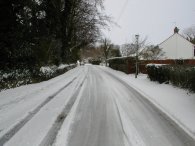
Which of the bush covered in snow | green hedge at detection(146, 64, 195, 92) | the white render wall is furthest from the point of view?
the white render wall

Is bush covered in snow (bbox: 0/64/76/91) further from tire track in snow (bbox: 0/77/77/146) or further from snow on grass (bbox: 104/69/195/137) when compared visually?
snow on grass (bbox: 104/69/195/137)

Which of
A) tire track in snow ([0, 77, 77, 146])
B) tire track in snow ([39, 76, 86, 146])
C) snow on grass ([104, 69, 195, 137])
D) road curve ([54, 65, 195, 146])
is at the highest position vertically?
tire track in snow ([0, 77, 77, 146])

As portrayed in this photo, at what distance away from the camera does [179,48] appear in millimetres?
46344

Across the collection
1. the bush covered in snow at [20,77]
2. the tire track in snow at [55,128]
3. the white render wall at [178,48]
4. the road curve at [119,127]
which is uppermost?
the white render wall at [178,48]

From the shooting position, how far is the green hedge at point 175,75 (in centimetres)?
1218

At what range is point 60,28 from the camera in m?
31.5

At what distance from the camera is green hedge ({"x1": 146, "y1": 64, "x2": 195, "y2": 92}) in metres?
12.2

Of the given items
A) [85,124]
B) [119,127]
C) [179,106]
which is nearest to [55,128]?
[85,124]

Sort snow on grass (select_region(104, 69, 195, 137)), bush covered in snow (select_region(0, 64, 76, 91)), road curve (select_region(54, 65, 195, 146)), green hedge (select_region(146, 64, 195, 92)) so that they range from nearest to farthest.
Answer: road curve (select_region(54, 65, 195, 146)) → snow on grass (select_region(104, 69, 195, 137)) → green hedge (select_region(146, 64, 195, 92)) → bush covered in snow (select_region(0, 64, 76, 91))

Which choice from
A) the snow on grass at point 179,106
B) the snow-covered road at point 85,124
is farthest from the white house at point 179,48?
the snow-covered road at point 85,124

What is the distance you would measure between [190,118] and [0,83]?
32.3 ft

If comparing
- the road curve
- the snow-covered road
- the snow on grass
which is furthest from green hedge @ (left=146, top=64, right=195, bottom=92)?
the road curve

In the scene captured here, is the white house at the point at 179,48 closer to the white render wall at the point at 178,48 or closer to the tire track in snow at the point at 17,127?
the white render wall at the point at 178,48

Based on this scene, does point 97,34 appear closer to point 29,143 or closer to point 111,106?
point 111,106
